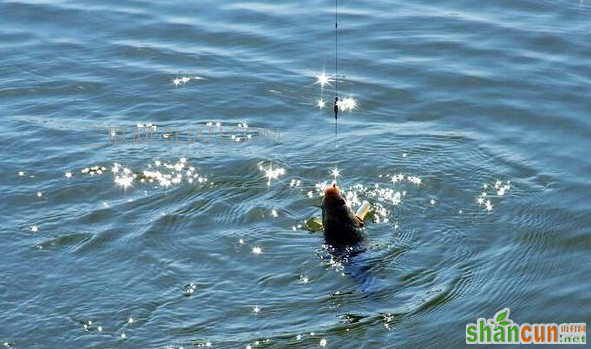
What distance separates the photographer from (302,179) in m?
11.9

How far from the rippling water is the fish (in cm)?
26

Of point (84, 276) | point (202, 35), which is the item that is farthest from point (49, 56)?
point (84, 276)

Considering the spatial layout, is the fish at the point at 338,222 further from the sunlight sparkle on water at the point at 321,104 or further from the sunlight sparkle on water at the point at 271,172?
the sunlight sparkle on water at the point at 321,104

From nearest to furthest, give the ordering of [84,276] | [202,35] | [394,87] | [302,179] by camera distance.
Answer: [84,276] → [302,179] → [394,87] → [202,35]

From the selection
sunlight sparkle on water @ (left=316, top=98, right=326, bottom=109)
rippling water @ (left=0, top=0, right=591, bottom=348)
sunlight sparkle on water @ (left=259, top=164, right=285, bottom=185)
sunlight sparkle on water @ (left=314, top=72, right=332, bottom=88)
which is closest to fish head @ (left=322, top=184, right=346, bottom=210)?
rippling water @ (left=0, top=0, right=591, bottom=348)

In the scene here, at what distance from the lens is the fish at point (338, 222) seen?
410 inches

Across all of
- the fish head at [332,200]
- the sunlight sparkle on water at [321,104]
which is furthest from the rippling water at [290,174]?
the fish head at [332,200]

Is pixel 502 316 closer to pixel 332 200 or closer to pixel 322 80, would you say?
pixel 332 200

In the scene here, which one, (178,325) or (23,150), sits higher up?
(23,150)

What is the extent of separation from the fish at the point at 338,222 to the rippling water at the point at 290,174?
26 cm

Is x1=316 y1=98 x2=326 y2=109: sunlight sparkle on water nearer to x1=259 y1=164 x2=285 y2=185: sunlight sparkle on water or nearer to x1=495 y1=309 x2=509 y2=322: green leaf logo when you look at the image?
x1=259 y1=164 x2=285 y2=185: sunlight sparkle on water

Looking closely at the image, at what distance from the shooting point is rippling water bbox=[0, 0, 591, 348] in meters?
9.54

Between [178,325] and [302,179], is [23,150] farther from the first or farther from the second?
[178,325]

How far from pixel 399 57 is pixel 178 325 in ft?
23.1
